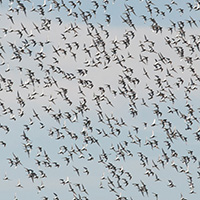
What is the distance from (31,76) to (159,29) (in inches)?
1040

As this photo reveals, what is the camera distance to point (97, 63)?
7451 inches

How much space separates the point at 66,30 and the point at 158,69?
19885 millimetres

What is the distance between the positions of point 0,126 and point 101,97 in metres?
20.6

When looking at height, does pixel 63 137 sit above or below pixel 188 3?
below

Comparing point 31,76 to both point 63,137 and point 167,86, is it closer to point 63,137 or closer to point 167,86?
point 63,137

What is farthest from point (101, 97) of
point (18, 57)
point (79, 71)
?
point (18, 57)

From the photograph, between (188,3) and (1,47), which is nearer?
(1,47)

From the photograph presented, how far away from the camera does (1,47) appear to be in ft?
599

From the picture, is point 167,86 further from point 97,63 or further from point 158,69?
point 97,63

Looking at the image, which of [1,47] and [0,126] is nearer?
[1,47]

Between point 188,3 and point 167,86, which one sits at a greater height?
point 188,3

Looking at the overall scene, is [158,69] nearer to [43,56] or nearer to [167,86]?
[167,86]

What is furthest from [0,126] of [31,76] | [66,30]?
[66,30]

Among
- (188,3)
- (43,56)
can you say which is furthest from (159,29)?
(43,56)
